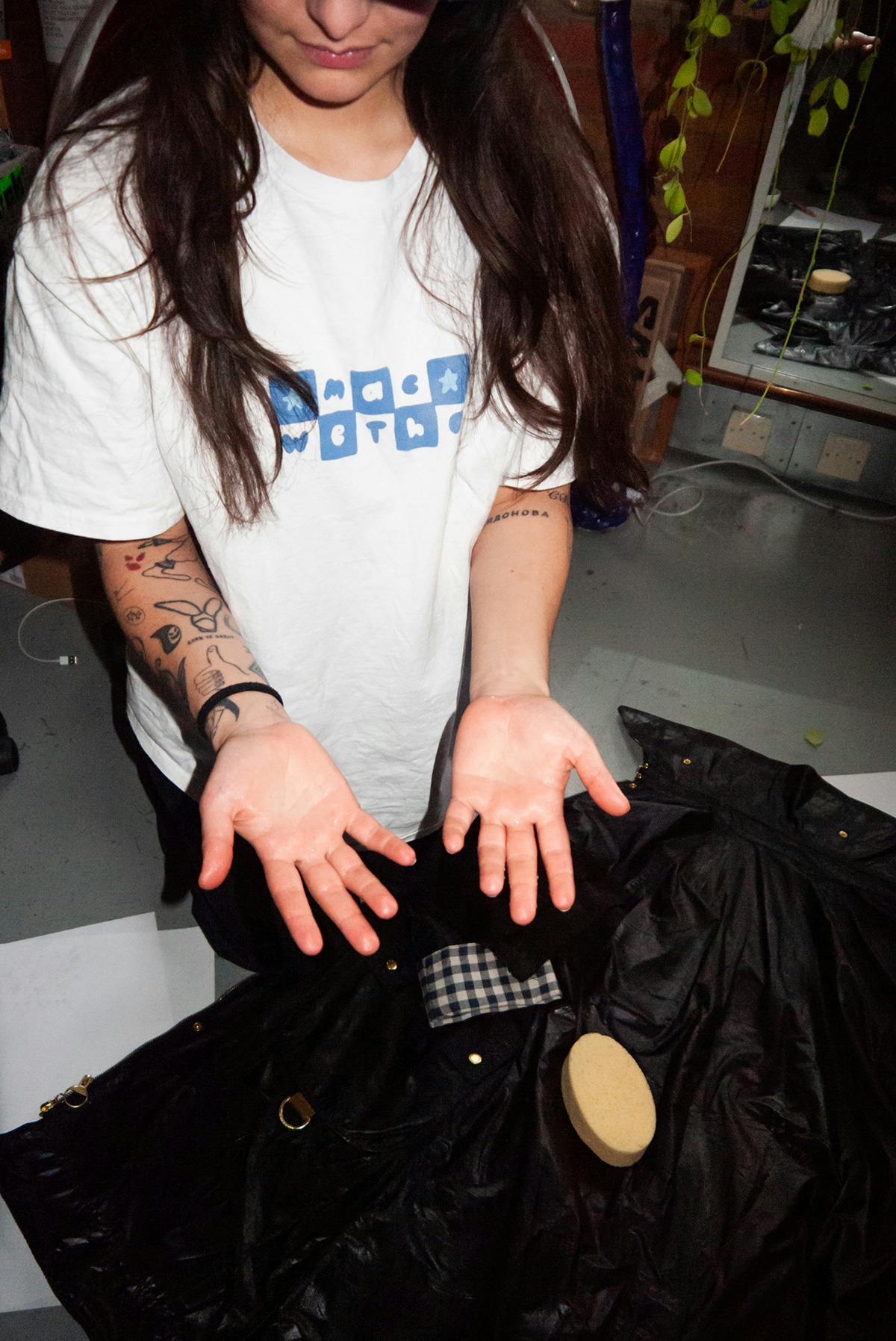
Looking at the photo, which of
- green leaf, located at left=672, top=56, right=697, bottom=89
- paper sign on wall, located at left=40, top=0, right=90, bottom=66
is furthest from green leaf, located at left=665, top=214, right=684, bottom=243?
paper sign on wall, located at left=40, top=0, right=90, bottom=66

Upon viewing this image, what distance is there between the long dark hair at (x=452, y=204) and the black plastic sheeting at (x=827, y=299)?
6.16 ft

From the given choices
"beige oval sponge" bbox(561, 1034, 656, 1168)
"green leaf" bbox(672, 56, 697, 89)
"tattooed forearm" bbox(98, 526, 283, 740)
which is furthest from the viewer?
"green leaf" bbox(672, 56, 697, 89)

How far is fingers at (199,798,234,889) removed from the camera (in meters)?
0.73

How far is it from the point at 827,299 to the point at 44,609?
2323 mm

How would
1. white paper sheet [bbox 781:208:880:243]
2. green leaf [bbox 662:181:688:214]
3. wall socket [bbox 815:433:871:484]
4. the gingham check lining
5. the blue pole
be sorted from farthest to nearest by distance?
wall socket [bbox 815:433:871:484]
white paper sheet [bbox 781:208:880:243]
green leaf [bbox 662:181:688:214]
the blue pole
the gingham check lining

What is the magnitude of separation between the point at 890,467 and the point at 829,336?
0.42m

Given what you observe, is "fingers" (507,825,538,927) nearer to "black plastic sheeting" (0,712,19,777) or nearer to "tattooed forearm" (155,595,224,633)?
"tattooed forearm" (155,595,224,633)

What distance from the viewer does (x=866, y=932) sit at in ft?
5.10

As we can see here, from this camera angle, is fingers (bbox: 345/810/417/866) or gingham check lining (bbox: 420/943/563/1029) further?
gingham check lining (bbox: 420/943/563/1029)

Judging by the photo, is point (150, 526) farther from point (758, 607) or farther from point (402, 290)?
point (758, 607)

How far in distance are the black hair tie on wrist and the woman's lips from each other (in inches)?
20.6

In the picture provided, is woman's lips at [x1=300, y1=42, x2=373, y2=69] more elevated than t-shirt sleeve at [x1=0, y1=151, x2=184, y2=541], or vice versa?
woman's lips at [x1=300, y1=42, x2=373, y2=69]

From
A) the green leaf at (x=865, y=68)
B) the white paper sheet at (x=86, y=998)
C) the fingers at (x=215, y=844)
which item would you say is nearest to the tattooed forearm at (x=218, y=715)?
the fingers at (x=215, y=844)

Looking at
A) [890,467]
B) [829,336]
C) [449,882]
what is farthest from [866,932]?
[829,336]
